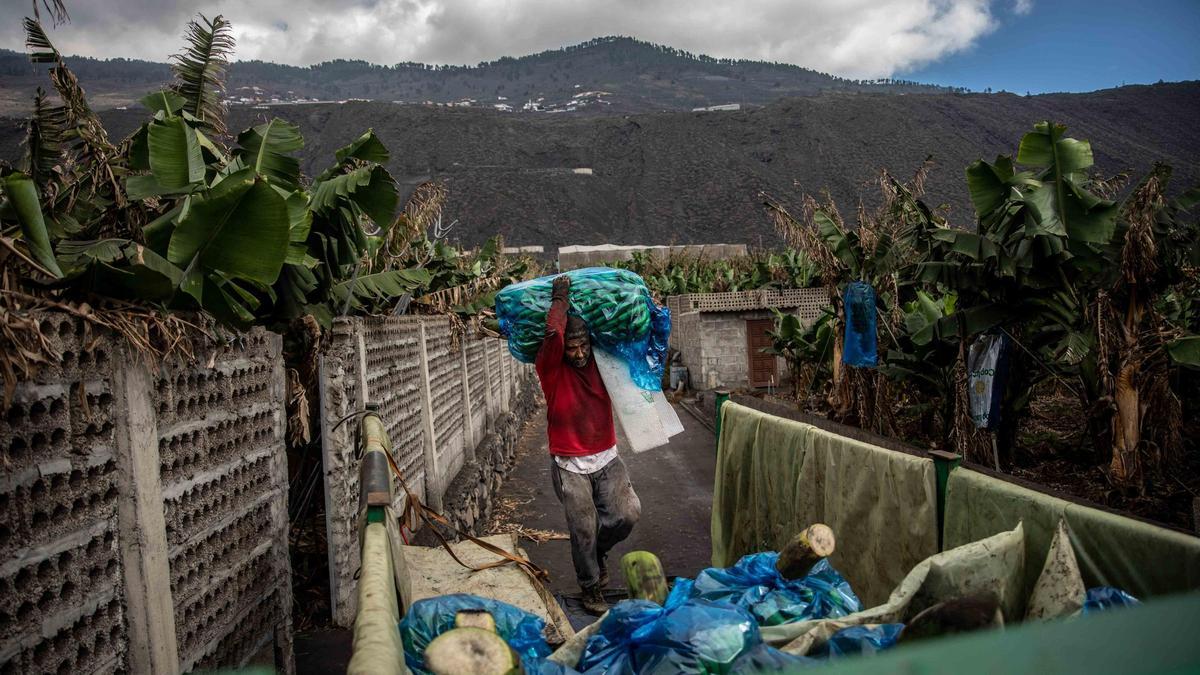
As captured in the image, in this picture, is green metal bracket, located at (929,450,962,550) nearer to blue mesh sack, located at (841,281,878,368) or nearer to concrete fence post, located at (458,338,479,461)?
concrete fence post, located at (458,338,479,461)

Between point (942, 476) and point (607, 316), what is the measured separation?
238cm

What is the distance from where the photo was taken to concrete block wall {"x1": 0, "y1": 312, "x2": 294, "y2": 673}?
2.09 metres

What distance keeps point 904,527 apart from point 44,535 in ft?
10.1

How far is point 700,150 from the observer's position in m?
83.1

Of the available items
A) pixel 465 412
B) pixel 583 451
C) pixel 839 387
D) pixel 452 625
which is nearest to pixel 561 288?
pixel 583 451

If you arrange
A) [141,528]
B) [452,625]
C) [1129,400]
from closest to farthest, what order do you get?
1. [452,625]
2. [141,528]
3. [1129,400]

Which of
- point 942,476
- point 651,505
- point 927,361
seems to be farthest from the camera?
point 927,361

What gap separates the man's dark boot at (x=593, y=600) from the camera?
197 inches

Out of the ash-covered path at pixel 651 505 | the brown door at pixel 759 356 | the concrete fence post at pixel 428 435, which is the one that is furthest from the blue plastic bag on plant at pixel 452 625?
the brown door at pixel 759 356

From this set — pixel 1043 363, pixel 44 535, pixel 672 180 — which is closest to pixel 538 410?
pixel 1043 363

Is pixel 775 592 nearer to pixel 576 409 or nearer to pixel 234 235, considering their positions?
pixel 576 409

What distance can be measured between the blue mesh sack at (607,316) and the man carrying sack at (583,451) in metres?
0.10

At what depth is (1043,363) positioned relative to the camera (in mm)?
8727

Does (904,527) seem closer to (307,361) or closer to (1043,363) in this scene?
(307,361)
